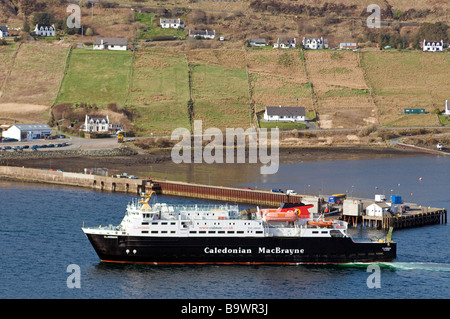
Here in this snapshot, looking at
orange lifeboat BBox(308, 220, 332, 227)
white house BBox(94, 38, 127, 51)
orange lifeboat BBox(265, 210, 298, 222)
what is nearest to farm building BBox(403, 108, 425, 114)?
white house BBox(94, 38, 127, 51)

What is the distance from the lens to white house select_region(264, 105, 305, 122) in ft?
545

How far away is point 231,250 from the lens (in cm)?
7575

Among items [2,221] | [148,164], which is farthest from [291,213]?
[148,164]

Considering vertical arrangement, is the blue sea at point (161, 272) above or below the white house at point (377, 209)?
below

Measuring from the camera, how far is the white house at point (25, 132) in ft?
481

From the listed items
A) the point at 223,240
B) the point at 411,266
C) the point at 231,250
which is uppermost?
the point at 223,240

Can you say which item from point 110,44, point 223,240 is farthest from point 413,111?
point 223,240

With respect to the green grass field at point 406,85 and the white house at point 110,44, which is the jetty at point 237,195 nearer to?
the green grass field at point 406,85

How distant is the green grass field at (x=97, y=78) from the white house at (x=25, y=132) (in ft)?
61.7

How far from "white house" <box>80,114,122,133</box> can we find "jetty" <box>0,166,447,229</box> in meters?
31.8

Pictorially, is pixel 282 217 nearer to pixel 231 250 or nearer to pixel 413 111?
pixel 231 250

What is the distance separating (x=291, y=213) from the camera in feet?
255

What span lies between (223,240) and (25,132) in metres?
80.2

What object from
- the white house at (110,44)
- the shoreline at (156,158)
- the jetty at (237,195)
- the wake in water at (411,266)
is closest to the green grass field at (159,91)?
the white house at (110,44)
